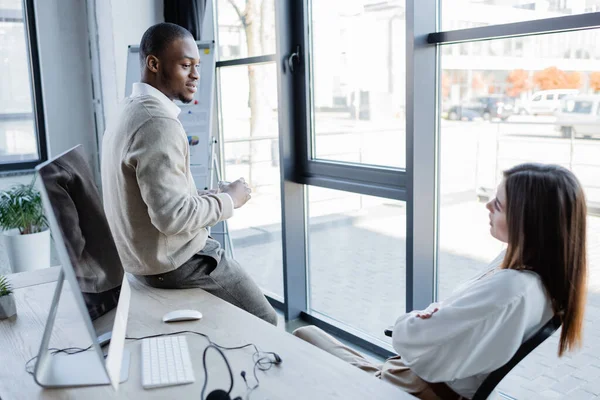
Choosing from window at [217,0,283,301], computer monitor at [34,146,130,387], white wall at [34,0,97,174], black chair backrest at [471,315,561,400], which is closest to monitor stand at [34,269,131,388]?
computer monitor at [34,146,130,387]

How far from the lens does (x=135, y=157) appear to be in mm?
1903

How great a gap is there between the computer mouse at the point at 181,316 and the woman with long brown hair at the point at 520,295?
65 cm

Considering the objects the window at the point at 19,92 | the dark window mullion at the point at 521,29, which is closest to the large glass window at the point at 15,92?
the window at the point at 19,92

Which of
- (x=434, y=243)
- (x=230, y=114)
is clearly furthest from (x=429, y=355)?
(x=230, y=114)

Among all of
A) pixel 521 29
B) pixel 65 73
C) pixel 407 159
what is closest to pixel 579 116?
pixel 521 29

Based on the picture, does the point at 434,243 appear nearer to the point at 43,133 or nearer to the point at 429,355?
the point at 429,355

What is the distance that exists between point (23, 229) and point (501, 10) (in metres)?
3.57

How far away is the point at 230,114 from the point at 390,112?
1.59m

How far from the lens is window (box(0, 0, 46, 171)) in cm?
455

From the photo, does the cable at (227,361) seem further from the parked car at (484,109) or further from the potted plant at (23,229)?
the potted plant at (23,229)

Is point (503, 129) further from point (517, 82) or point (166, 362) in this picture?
point (166, 362)

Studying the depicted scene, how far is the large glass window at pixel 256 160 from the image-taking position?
4.00 meters

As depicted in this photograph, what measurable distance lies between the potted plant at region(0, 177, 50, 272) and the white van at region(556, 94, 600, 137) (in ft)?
11.6

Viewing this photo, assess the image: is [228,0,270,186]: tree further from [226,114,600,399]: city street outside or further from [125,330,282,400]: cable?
[125,330,282,400]: cable
